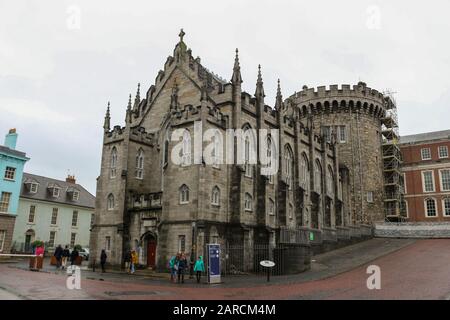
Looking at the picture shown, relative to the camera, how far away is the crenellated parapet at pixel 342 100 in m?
48.4

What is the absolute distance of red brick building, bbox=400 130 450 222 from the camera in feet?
164

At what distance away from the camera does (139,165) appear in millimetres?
30812

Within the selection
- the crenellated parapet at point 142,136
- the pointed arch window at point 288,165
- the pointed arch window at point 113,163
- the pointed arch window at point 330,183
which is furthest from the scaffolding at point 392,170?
the pointed arch window at point 113,163

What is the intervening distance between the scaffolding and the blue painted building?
147 ft

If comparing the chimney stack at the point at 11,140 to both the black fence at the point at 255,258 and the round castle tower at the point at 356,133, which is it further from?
the round castle tower at the point at 356,133

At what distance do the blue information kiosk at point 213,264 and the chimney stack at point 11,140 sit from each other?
32.7 metres

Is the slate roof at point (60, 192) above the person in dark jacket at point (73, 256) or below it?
above

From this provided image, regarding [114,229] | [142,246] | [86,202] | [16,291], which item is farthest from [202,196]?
[86,202]

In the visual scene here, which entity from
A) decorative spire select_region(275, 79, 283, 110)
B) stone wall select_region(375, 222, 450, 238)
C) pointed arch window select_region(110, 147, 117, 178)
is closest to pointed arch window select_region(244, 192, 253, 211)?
decorative spire select_region(275, 79, 283, 110)

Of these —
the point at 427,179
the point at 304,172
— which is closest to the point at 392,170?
the point at 427,179

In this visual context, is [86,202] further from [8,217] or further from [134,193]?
[134,193]

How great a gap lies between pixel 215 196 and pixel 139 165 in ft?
27.7

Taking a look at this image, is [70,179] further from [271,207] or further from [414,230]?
[414,230]

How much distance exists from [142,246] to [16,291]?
13168 mm
